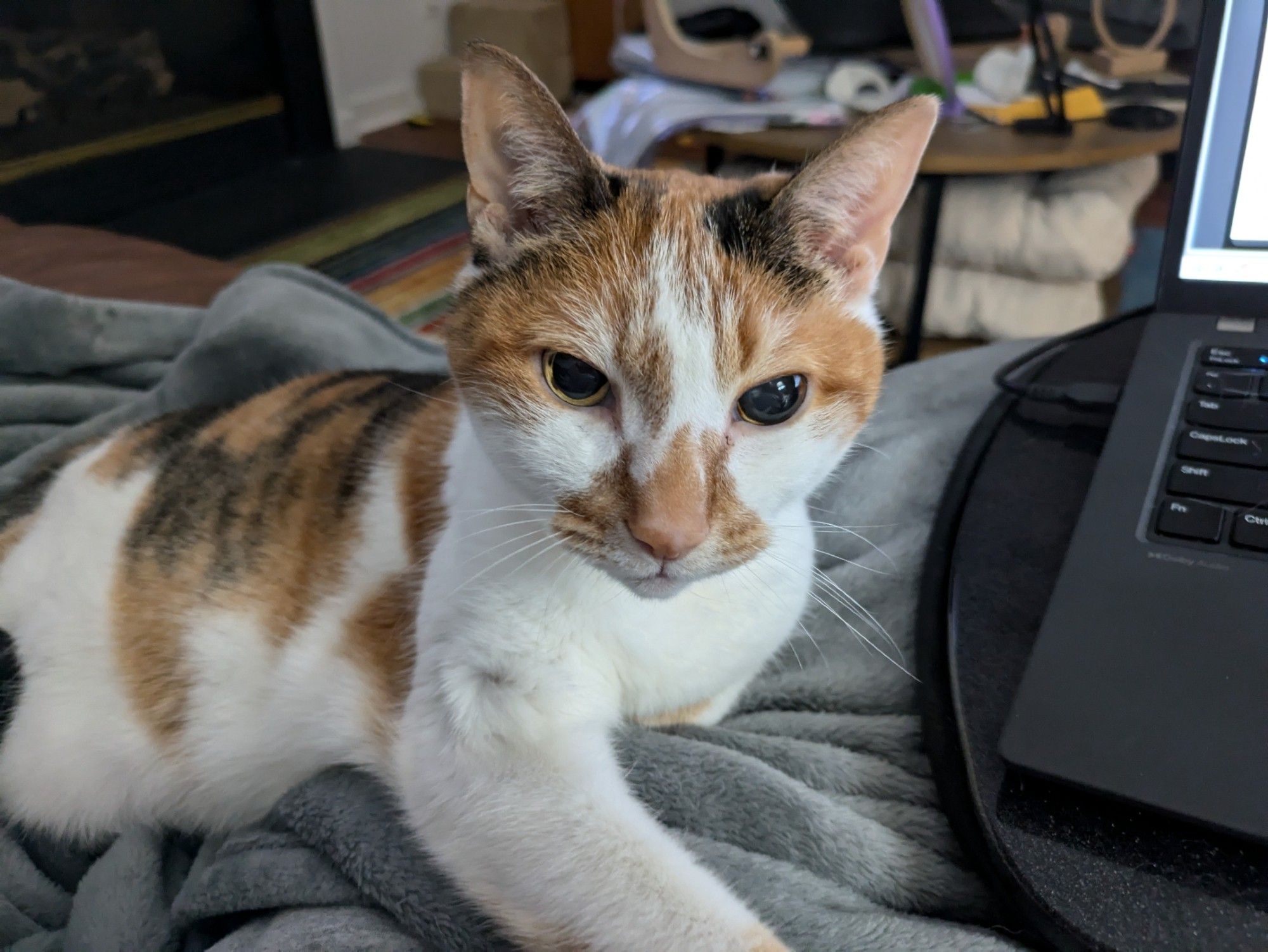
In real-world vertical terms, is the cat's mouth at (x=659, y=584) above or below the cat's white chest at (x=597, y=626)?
above

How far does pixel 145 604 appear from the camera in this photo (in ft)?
3.01

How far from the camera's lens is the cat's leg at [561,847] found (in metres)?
0.55

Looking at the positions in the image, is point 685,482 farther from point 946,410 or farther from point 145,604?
point 145,604

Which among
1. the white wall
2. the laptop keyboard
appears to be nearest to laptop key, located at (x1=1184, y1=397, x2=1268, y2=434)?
the laptop keyboard

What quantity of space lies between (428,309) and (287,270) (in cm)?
113

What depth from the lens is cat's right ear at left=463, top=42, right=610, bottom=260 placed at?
2.07ft

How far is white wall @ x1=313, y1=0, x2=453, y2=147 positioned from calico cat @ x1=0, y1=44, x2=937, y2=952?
3.67 meters

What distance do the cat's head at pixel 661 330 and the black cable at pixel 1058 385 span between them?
25cm

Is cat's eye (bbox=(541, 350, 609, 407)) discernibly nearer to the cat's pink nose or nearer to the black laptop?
the cat's pink nose

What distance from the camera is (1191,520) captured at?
0.63 meters

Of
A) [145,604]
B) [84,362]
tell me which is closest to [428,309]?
[84,362]

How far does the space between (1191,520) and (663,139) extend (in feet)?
5.84

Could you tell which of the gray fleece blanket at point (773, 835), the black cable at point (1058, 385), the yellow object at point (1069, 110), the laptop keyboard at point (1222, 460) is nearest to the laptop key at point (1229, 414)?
the laptop keyboard at point (1222, 460)

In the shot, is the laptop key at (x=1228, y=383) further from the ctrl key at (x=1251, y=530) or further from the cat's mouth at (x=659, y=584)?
the cat's mouth at (x=659, y=584)
